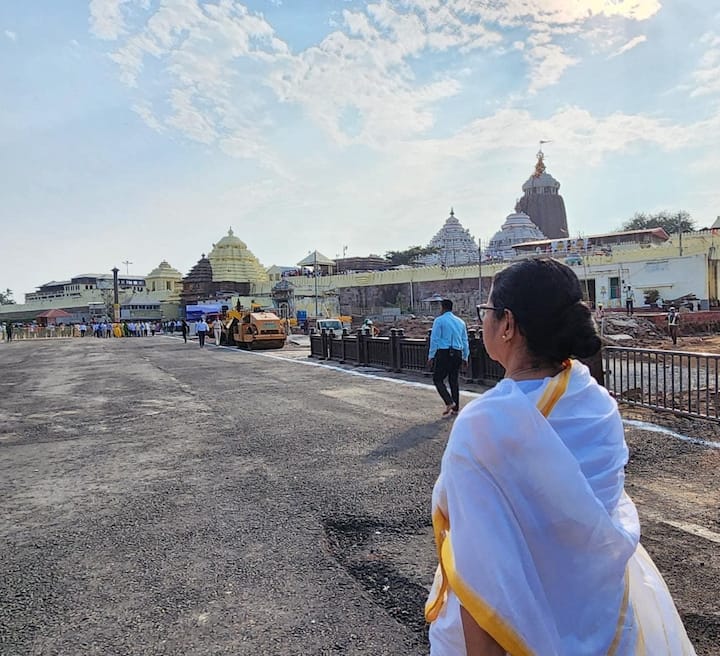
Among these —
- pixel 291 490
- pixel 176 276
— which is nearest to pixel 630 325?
pixel 291 490

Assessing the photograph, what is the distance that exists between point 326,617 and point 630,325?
86.6 feet

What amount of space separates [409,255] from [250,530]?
8407 centimetres

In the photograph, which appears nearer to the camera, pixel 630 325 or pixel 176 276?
pixel 630 325

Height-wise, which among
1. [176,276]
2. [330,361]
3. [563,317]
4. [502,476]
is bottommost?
[330,361]

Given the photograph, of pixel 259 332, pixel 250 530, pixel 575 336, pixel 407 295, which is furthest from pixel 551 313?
pixel 407 295

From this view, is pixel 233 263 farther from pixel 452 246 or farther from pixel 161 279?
pixel 452 246

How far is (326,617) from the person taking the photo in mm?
2846

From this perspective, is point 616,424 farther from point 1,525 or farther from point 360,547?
point 1,525

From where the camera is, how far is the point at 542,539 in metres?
1.29

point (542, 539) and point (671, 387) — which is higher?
point (542, 539)

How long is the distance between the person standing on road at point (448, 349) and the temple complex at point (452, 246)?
2505 inches

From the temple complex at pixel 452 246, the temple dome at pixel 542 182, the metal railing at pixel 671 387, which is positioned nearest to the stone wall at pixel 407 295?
the temple complex at pixel 452 246

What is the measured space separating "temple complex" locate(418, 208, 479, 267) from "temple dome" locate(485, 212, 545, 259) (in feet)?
7.94

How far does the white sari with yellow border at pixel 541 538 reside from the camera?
1.26 meters
